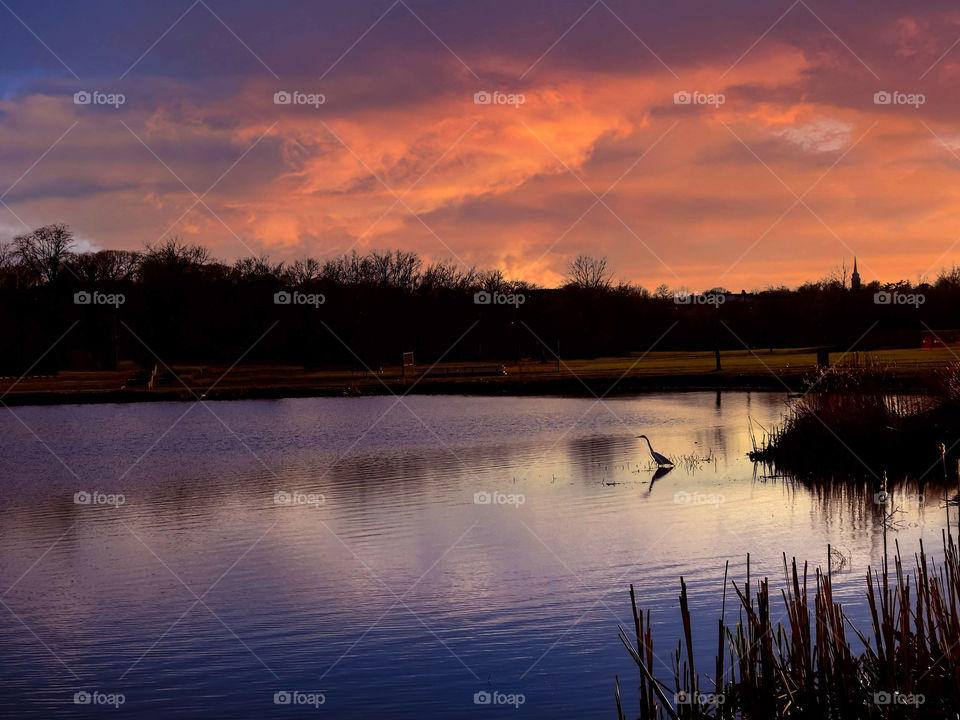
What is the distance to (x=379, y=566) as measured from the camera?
13.0 m

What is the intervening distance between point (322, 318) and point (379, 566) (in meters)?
66.7

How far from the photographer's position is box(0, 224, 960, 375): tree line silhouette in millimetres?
72875

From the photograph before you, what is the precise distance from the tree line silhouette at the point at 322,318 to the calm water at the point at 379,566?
151 feet

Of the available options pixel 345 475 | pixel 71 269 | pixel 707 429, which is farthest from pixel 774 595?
pixel 71 269

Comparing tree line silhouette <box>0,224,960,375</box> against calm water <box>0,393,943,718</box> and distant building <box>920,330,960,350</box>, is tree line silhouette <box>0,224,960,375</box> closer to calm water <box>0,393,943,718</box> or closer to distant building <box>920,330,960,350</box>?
distant building <box>920,330,960,350</box>

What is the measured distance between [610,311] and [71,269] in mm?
44199

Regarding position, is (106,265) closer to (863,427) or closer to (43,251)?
(43,251)

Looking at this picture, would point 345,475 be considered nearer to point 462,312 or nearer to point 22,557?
point 22,557

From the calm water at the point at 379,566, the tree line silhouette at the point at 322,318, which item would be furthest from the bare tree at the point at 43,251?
the calm water at the point at 379,566

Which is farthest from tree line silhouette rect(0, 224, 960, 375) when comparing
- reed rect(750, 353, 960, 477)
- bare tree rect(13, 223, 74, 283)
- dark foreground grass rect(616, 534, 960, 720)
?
dark foreground grass rect(616, 534, 960, 720)

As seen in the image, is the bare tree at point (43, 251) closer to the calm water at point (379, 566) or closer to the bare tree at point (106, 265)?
the bare tree at point (106, 265)

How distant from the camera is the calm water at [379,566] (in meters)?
8.70

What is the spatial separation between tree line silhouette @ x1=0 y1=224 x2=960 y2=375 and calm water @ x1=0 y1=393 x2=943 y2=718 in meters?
46.1

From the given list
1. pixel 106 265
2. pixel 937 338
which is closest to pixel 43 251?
pixel 106 265
